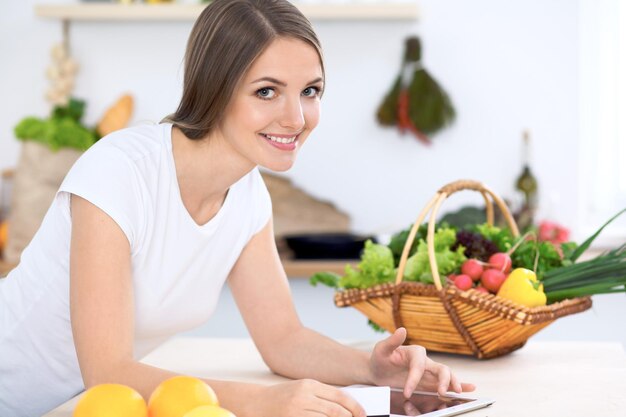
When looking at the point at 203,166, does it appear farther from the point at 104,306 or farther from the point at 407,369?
the point at 407,369

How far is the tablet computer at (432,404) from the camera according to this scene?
45.4 inches

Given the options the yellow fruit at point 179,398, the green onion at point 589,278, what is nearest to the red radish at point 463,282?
the green onion at point 589,278

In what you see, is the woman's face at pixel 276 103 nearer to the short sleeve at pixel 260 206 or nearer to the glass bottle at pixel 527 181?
the short sleeve at pixel 260 206

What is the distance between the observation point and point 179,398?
3.31 ft

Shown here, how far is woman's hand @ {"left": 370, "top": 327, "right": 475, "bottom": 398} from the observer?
1257mm

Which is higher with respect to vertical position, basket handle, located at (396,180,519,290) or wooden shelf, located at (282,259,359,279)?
basket handle, located at (396,180,519,290)

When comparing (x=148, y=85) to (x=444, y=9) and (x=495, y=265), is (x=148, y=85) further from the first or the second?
(x=495, y=265)

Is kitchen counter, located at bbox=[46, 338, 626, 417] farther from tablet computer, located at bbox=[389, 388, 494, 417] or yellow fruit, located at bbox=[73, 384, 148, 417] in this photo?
yellow fruit, located at bbox=[73, 384, 148, 417]

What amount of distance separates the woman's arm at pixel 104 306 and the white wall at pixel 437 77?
2.50 metres

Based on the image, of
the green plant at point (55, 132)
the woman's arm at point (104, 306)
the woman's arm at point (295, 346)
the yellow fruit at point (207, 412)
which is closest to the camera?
the yellow fruit at point (207, 412)

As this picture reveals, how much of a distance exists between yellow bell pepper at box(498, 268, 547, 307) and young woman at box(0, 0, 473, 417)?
0.30 meters

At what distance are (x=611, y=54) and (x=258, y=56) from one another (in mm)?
2695

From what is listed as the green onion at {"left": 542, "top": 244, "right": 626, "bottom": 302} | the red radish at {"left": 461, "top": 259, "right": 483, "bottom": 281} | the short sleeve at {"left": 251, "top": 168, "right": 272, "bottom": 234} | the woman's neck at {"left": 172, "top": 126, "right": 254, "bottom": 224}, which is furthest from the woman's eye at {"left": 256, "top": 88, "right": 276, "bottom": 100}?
the green onion at {"left": 542, "top": 244, "right": 626, "bottom": 302}

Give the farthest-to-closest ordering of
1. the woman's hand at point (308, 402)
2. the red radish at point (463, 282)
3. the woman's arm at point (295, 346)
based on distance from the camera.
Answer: the red radish at point (463, 282), the woman's arm at point (295, 346), the woman's hand at point (308, 402)
